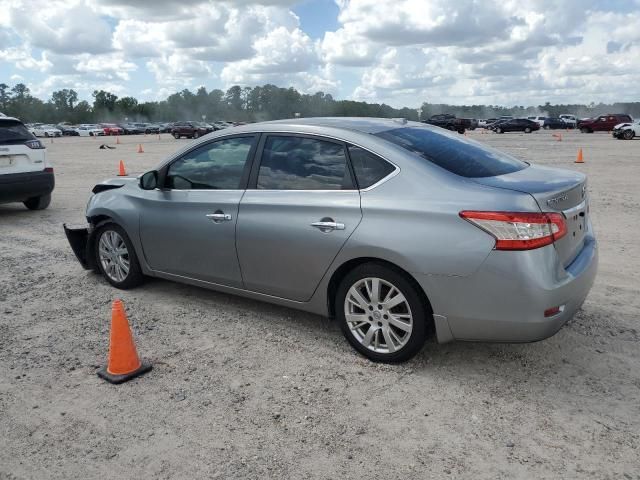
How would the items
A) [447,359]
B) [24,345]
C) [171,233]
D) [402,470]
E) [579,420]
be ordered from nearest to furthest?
[402,470]
[579,420]
[447,359]
[24,345]
[171,233]

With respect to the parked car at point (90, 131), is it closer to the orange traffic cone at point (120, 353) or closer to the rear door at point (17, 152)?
the rear door at point (17, 152)

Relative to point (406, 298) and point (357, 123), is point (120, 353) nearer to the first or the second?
point (406, 298)

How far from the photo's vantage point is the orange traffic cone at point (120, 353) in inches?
153

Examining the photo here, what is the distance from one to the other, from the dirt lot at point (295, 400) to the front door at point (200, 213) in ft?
1.50

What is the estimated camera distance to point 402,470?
2887mm

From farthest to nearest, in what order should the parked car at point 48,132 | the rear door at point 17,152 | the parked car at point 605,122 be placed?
the parked car at point 48,132 → the parked car at point 605,122 → the rear door at point 17,152

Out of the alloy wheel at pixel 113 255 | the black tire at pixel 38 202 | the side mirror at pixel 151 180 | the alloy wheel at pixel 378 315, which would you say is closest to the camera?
the alloy wheel at pixel 378 315

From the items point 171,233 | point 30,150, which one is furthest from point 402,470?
point 30,150

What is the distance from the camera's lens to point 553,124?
189 feet

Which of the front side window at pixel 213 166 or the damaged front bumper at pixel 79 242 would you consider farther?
the damaged front bumper at pixel 79 242

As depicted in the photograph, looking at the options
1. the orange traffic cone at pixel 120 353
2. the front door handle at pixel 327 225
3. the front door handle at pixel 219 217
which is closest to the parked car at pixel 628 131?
the front door handle at pixel 219 217

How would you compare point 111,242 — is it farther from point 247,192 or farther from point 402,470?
point 402,470

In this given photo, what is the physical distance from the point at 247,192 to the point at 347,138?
0.93 metres

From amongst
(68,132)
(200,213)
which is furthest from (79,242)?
(68,132)
